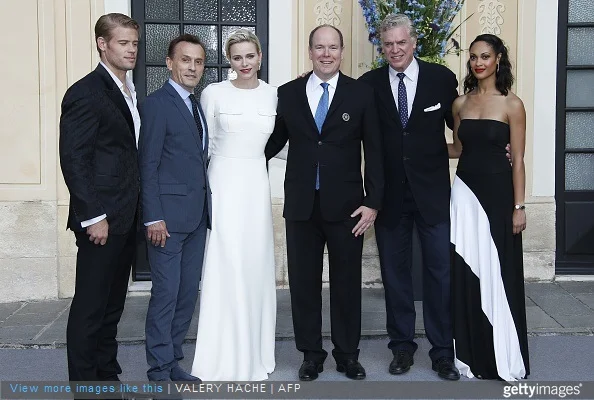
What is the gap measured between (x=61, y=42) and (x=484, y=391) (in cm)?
442

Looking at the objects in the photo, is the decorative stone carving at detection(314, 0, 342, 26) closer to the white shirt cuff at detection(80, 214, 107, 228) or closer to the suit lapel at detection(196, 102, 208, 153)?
the suit lapel at detection(196, 102, 208, 153)

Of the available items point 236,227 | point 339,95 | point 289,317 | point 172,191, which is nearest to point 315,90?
point 339,95

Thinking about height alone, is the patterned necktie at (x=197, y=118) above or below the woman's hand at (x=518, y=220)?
above

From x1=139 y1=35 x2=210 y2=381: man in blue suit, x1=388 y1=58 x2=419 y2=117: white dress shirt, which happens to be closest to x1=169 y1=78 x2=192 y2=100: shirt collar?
x1=139 y1=35 x2=210 y2=381: man in blue suit

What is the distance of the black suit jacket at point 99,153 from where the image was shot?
3811 millimetres

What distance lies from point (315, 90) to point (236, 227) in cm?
92

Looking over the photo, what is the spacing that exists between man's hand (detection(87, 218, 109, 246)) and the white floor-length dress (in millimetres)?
720

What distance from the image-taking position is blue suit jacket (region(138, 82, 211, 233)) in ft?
13.7

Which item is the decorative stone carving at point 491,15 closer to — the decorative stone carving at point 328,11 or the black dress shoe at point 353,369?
the decorative stone carving at point 328,11

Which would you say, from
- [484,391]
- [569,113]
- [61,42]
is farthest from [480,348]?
[61,42]

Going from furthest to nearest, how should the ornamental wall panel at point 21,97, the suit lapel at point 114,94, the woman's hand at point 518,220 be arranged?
the ornamental wall panel at point 21,97 → the woman's hand at point 518,220 → the suit lapel at point 114,94

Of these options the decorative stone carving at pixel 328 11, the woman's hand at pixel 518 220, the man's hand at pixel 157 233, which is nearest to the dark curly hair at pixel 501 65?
the woman's hand at pixel 518 220

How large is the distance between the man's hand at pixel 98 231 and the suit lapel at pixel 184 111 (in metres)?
0.71

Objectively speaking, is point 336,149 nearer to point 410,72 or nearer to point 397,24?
point 410,72
